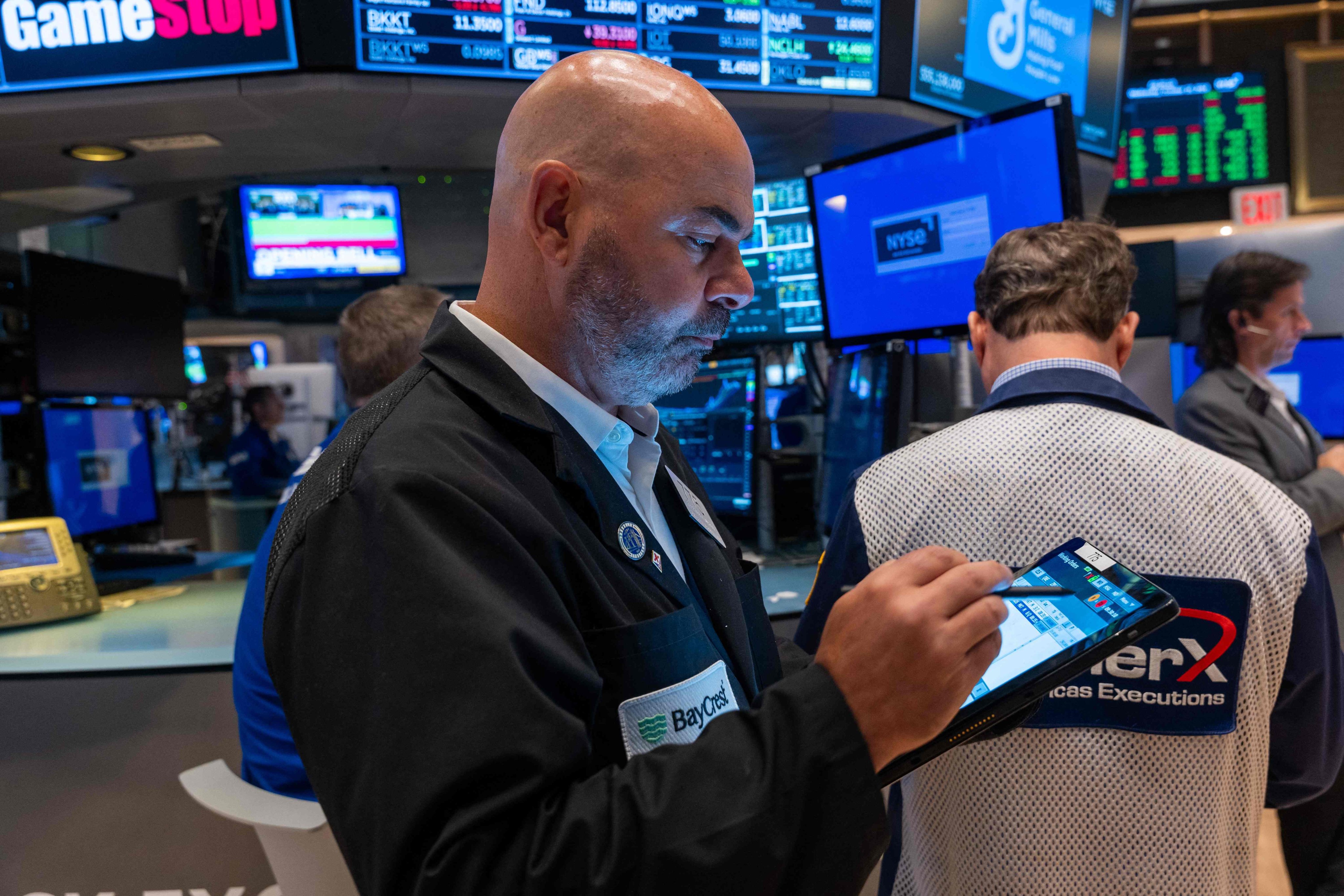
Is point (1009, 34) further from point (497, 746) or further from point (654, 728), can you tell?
point (497, 746)

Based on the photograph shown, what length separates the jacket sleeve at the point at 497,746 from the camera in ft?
1.76

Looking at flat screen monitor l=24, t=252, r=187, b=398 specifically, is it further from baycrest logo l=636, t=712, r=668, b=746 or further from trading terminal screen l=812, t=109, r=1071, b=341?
baycrest logo l=636, t=712, r=668, b=746

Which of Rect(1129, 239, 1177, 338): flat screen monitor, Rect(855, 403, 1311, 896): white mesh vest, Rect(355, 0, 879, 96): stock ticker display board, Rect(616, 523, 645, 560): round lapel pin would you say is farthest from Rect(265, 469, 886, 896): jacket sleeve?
Rect(1129, 239, 1177, 338): flat screen monitor

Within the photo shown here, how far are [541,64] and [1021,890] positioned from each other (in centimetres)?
213

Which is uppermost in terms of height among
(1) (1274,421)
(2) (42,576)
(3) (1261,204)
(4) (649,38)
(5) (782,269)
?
(4) (649,38)

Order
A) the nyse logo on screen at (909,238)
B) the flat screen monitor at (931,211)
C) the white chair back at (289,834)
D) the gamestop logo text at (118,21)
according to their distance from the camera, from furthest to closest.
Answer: the gamestop logo text at (118,21), the nyse logo on screen at (909,238), the flat screen monitor at (931,211), the white chair back at (289,834)

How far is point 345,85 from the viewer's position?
87.8 inches

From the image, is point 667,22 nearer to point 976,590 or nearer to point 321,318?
point 976,590

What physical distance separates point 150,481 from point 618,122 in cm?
299

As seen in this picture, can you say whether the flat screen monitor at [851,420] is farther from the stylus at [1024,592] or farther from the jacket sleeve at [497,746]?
the jacket sleeve at [497,746]

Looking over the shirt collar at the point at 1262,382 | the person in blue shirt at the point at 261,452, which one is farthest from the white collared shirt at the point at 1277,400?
the person in blue shirt at the point at 261,452

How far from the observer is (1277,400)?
2.62m

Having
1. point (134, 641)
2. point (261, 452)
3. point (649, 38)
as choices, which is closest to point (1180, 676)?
point (649, 38)

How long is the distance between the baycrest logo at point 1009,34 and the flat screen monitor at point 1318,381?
4.55 feet
